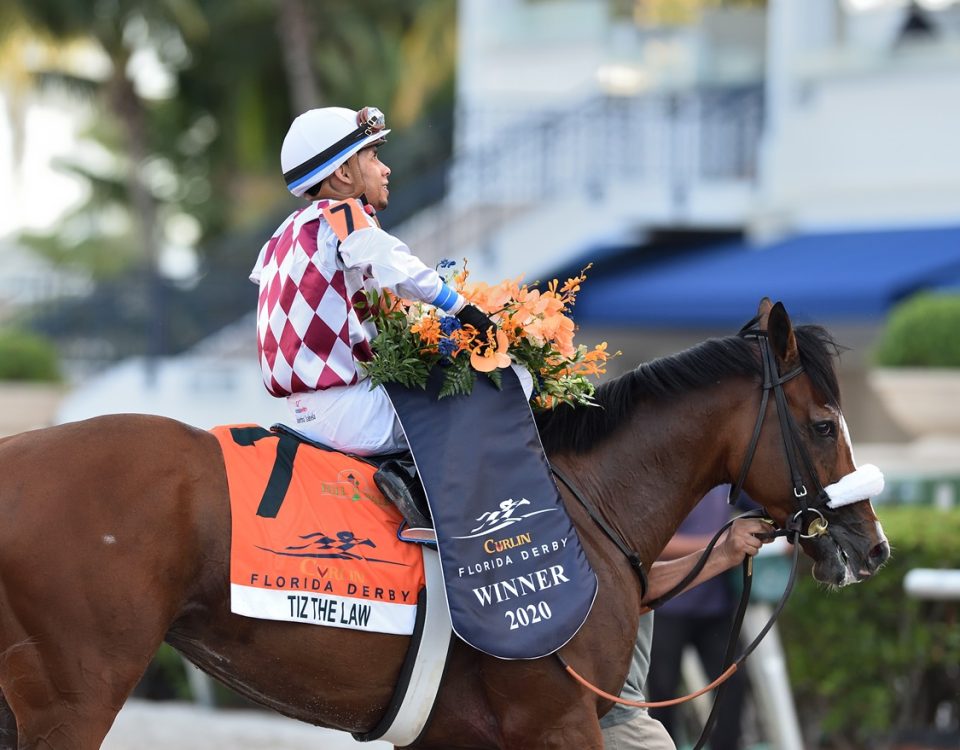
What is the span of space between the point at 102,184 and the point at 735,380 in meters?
26.2

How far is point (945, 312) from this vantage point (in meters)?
9.34

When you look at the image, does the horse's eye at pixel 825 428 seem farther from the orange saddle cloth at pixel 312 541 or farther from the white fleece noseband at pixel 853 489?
the orange saddle cloth at pixel 312 541

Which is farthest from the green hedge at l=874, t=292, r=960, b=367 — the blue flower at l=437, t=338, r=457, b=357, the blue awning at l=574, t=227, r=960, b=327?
the blue flower at l=437, t=338, r=457, b=357

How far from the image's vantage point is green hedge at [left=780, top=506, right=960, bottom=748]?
7129 mm

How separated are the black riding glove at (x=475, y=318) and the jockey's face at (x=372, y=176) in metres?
0.42

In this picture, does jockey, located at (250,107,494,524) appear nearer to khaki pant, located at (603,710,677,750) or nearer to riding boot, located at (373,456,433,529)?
riding boot, located at (373,456,433,529)

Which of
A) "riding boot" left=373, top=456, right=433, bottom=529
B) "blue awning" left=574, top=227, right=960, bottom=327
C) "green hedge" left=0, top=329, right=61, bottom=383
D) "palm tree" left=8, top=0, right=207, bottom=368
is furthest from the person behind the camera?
"palm tree" left=8, top=0, right=207, bottom=368

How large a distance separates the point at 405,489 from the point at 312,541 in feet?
0.93

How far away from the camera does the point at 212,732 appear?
809cm

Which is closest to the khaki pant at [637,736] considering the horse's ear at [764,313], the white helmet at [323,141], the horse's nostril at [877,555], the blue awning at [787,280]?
the horse's nostril at [877,555]

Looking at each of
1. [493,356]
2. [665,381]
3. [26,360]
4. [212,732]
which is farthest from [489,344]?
[26,360]

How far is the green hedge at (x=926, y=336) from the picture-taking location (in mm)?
9289

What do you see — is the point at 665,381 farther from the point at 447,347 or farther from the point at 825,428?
the point at 447,347

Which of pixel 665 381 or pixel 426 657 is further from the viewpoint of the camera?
pixel 665 381
